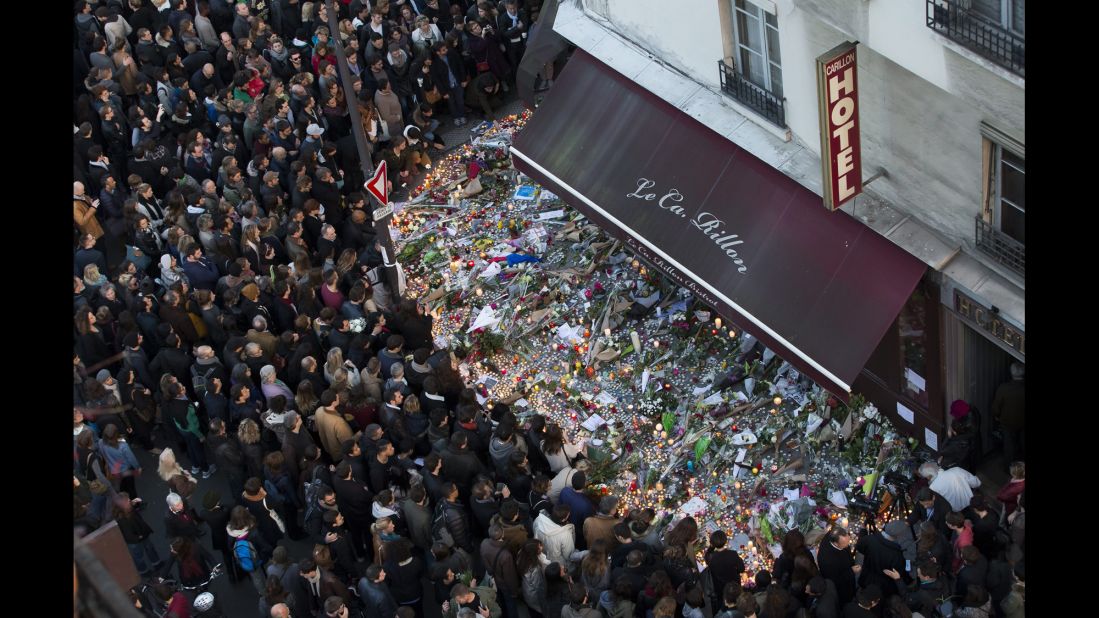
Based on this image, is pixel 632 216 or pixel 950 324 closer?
pixel 950 324

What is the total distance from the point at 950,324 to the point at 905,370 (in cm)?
108

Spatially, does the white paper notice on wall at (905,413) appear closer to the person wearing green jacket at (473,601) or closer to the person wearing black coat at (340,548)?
the person wearing green jacket at (473,601)

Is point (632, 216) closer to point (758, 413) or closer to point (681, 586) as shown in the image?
point (758, 413)

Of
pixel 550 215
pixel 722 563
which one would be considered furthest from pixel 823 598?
pixel 550 215

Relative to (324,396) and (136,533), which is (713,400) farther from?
(136,533)

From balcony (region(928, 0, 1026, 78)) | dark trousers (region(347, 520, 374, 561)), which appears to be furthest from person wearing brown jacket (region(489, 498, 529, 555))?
balcony (region(928, 0, 1026, 78))

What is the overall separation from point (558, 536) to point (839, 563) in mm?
2704

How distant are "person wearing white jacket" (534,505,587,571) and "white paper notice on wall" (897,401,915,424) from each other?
4162 millimetres

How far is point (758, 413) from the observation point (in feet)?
56.3

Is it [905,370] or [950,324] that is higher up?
[950,324]

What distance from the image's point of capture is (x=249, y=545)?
1495 centimetres

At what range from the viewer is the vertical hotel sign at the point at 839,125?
13.3 meters

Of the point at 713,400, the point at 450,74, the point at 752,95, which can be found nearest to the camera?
the point at 752,95

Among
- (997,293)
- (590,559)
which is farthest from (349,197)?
(997,293)
